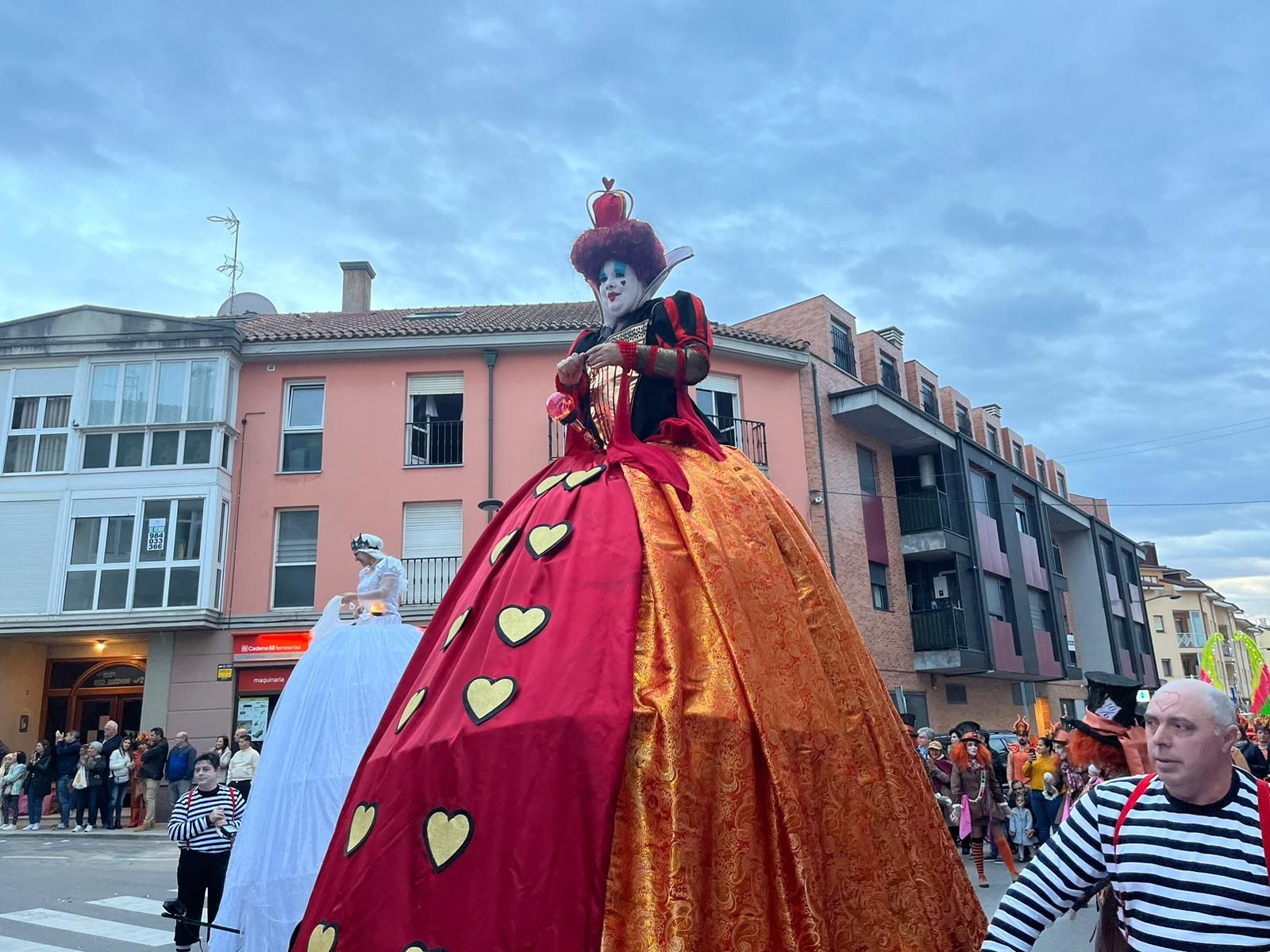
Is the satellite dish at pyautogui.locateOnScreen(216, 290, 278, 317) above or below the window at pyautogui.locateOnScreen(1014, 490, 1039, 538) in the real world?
above

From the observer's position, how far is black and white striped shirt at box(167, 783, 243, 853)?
262 inches

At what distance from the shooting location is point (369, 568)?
21.1 ft

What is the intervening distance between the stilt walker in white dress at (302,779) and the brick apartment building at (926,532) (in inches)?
674

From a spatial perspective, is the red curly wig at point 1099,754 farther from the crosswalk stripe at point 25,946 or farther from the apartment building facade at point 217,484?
the apartment building facade at point 217,484

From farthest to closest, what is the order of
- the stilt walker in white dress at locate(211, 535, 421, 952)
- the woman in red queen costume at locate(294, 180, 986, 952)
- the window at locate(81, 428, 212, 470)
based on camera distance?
the window at locate(81, 428, 212, 470), the stilt walker in white dress at locate(211, 535, 421, 952), the woman in red queen costume at locate(294, 180, 986, 952)

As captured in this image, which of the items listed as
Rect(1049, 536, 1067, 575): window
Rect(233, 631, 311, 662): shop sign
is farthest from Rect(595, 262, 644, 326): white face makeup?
Rect(1049, 536, 1067, 575): window

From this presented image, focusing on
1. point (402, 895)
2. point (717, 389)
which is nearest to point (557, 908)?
point (402, 895)

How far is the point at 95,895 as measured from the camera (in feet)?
32.3

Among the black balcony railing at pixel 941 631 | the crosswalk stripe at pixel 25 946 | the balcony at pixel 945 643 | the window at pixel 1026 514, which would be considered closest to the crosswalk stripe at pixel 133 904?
the crosswalk stripe at pixel 25 946

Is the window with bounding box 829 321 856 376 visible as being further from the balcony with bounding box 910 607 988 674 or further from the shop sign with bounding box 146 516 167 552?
the shop sign with bounding box 146 516 167 552

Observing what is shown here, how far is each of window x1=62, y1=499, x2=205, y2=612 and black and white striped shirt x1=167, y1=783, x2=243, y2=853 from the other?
512 inches

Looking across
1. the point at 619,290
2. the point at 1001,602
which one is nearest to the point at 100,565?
the point at 619,290

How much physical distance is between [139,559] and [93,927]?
1217cm

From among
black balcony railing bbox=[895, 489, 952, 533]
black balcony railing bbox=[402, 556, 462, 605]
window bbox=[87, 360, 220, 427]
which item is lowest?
black balcony railing bbox=[402, 556, 462, 605]
